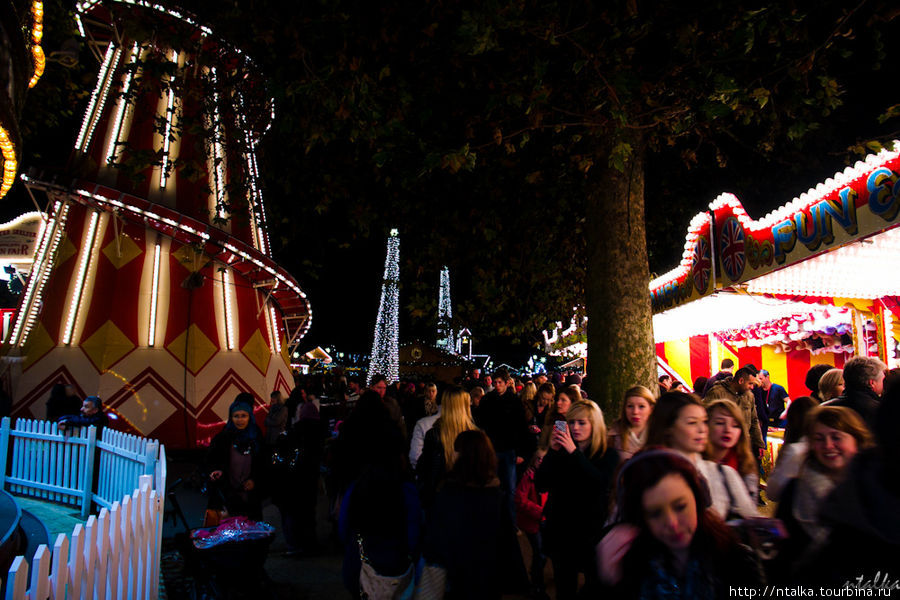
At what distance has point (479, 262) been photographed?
11320mm

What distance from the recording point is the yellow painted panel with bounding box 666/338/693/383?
62.7 feet

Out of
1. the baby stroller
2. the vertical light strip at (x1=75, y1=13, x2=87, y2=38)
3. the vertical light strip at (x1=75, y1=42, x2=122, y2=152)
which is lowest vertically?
the baby stroller

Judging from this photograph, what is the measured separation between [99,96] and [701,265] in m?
14.8

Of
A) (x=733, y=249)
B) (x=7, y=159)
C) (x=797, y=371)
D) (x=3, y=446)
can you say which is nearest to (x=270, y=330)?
(x=3, y=446)

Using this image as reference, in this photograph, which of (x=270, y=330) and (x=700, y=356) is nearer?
(x=270, y=330)

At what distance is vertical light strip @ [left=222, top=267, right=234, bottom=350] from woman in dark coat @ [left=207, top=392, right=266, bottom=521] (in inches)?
369

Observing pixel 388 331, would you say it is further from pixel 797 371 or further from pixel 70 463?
pixel 70 463

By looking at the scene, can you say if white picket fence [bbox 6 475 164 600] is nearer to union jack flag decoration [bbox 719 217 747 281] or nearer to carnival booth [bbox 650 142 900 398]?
carnival booth [bbox 650 142 900 398]

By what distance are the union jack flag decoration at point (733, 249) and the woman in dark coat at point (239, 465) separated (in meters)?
6.26

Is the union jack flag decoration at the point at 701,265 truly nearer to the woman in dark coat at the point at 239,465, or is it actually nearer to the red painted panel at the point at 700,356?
the woman in dark coat at the point at 239,465

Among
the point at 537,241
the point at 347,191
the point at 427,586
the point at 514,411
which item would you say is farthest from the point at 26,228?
the point at 427,586

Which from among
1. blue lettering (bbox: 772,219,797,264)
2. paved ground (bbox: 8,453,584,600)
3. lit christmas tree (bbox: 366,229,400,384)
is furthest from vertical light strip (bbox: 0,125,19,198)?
lit christmas tree (bbox: 366,229,400,384)

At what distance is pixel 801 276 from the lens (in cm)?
805

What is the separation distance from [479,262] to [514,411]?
4.29 meters
